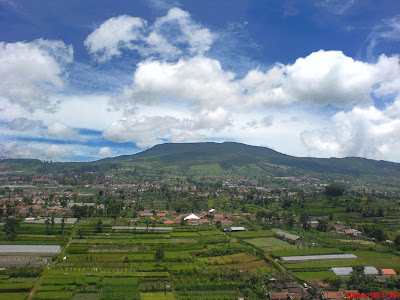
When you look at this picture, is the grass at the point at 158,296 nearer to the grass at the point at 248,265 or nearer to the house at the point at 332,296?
the grass at the point at 248,265

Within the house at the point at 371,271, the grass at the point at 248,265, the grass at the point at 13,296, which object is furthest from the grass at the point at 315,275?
the grass at the point at 13,296

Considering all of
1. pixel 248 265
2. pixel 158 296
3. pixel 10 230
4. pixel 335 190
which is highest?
pixel 335 190

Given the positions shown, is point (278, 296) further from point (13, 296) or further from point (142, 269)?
point (13, 296)

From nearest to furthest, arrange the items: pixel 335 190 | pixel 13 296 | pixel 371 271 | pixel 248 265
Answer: pixel 13 296, pixel 371 271, pixel 248 265, pixel 335 190

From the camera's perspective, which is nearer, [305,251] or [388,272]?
[388,272]

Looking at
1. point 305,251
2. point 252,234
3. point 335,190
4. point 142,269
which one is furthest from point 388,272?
point 335,190

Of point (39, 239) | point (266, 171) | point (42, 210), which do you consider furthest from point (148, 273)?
point (266, 171)

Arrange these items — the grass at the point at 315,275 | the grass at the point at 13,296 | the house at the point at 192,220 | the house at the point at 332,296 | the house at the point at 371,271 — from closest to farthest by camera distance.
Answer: the grass at the point at 13,296 < the house at the point at 332,296 < the grass at the point at 315,275 < the house at the point at 371,271 < the house at the point at 192,220

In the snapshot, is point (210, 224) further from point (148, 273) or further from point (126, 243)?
point (148, 273)

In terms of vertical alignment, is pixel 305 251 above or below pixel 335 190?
below

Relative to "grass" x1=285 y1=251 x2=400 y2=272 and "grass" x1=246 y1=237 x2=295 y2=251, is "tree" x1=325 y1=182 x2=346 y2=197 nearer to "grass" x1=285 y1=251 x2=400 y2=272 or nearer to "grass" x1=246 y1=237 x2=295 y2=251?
"grass" x1=246 y1=237 x2=295 y2=251

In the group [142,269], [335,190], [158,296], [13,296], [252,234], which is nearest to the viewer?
[13,296]
